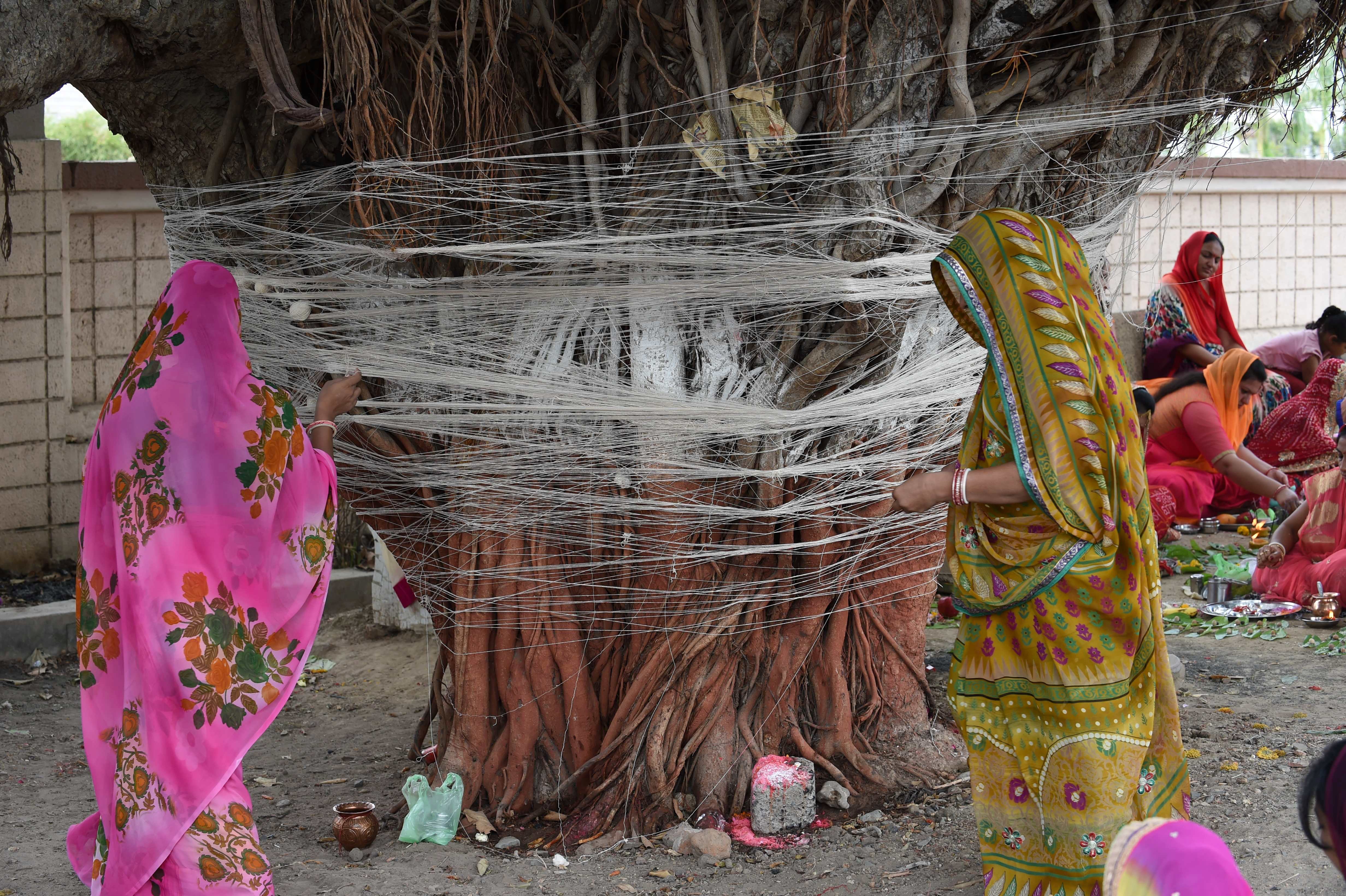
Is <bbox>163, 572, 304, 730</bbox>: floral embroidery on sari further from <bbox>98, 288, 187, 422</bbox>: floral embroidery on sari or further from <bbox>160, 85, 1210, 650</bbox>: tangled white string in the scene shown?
<bbox>160, 85, 1210, 650</bbox>: tangled white string

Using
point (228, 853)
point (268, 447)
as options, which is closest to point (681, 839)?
point (228, 853)

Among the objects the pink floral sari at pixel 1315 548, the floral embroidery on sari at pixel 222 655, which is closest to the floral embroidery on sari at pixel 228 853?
the floral embroidery on sari at pixel 222 655

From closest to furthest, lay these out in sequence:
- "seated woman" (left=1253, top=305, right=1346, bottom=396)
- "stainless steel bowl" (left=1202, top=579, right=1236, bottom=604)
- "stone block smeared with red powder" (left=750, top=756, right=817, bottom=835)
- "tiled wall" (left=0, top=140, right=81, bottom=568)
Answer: "stone block smeared with red powder" (left=750, top=756, right=817, bottom=835), "stainless steel bowl" (left=1202, top=579, right=1236, bottom=604), "tiled wall" (left=0, top=140, right=81, bottom=568), "seated woman" (left=1253, top=305, right=1346, bottom=396)

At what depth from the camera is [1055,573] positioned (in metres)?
2.53

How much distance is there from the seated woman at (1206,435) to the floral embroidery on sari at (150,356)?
6.03m

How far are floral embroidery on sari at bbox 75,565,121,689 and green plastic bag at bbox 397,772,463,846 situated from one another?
0.97m

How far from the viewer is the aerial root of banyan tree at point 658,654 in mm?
3469

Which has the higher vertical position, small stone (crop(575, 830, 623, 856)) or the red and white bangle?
the red and white bangle

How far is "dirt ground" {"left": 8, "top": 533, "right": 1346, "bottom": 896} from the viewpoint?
3.14 meters

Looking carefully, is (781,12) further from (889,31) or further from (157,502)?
(157,502)

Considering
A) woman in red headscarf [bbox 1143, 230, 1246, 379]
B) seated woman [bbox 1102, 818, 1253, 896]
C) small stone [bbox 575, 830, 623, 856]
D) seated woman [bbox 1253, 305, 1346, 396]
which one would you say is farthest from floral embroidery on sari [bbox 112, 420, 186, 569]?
seated woman [bbox 1253, 305, 1346, 396]

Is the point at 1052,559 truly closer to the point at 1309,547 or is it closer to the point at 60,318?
the point at 1309,547

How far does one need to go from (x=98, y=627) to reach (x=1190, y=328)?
25.2ft

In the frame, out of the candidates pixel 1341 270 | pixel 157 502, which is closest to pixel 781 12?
pixel 157 502
